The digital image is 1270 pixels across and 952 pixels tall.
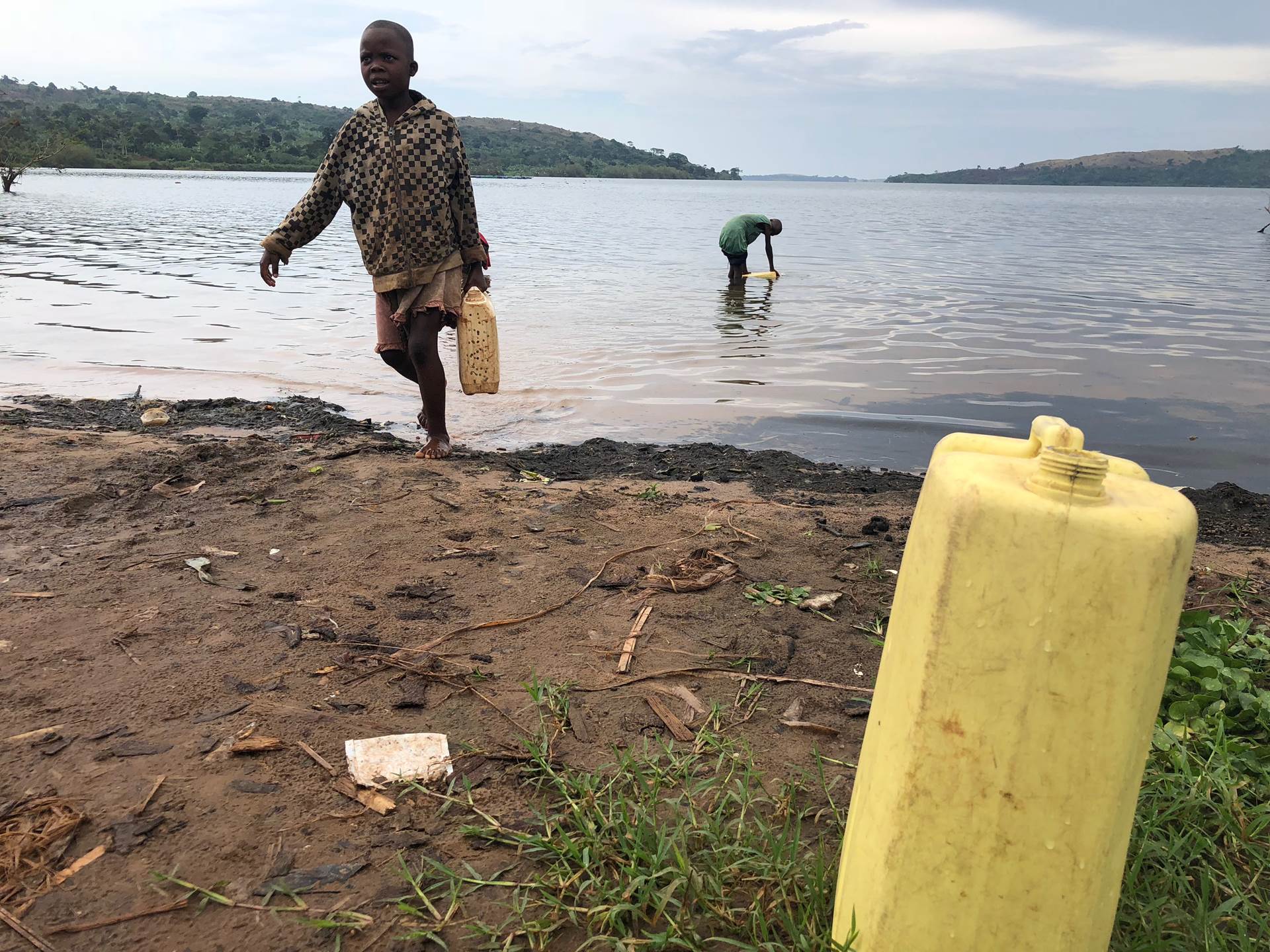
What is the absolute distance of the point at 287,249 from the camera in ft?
14.9

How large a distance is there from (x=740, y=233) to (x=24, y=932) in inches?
562

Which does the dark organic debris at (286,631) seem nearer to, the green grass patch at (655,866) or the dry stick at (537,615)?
the dry stick at (537,615)

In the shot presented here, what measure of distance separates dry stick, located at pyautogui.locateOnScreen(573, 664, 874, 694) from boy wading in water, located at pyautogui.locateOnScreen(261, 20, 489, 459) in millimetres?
2554

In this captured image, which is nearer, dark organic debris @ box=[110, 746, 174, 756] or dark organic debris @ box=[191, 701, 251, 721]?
dark organic debris @ box=[110, 746, 174, 756]

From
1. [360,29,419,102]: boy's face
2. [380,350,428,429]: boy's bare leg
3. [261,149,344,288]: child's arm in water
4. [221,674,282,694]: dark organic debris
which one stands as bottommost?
[221,674,282,694]: dark organic debris

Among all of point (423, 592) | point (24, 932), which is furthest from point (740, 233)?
point (24, 932)

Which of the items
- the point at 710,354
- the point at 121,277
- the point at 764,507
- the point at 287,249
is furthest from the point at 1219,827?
the point at 121,277

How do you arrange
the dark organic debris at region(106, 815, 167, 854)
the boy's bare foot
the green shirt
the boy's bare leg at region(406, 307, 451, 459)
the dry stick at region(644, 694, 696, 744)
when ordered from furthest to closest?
the green shirt < the boy's bare foot < the boy's bare leg at region(406, 307, 451, 459) < the dry stick at region(644, 694, 696, 744) < the dark organic debris at region(106, 815, 167, 854)

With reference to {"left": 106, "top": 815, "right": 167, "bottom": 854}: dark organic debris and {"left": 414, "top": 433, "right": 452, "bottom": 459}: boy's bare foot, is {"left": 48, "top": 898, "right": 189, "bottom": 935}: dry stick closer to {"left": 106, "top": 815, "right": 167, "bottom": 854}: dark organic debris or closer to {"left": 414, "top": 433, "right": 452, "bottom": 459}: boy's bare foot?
{"left": 106, "top": 815, "right": 167, "bottom": 854}: dark organic debris

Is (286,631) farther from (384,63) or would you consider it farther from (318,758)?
(384,63)

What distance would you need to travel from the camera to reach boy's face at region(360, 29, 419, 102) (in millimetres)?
4203

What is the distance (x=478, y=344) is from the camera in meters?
4.73

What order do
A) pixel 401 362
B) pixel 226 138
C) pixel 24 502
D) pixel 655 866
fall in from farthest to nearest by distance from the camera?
pixel 226 138, pixel 401 362, pixel 24 502, pixel 655 866

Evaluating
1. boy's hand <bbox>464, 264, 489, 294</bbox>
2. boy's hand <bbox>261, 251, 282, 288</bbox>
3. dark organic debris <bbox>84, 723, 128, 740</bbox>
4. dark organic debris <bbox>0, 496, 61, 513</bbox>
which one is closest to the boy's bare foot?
boy's hand <bbox>464, 264, 489, 294</bbox>
